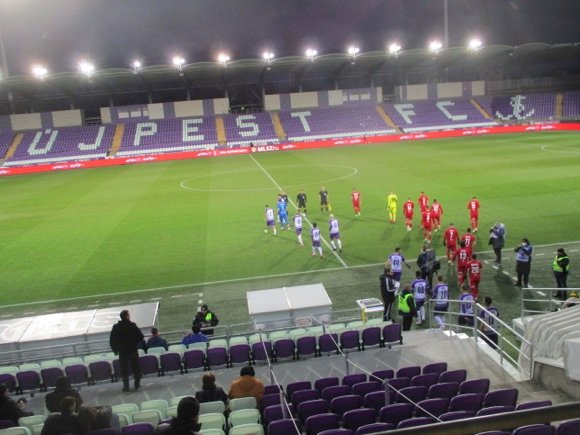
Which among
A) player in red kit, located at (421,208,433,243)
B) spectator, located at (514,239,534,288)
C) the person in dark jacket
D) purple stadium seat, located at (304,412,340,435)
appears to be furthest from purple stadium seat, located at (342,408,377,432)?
player in red kit, located at (421,208,433,243)

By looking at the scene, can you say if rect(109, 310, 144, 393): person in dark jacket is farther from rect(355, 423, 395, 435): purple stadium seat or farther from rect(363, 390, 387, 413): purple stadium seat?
rect(355, 423, 395, 435): purple stadium seat

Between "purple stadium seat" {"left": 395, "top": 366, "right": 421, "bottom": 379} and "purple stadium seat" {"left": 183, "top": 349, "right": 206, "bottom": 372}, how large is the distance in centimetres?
403

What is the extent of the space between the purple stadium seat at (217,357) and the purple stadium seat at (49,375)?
2745 millimetres

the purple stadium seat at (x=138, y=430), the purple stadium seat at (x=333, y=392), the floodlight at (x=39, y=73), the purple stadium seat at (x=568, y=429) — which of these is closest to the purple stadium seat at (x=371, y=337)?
the purple stadium seat at (x=333, y=392)

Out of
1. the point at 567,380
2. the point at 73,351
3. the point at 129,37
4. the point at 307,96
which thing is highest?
the point at 129,37

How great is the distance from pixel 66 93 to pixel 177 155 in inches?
819

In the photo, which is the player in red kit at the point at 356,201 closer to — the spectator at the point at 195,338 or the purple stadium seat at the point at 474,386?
the spectator at the point at 195,338

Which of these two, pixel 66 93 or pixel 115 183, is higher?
pixel 66 93

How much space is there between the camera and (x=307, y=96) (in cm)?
7169

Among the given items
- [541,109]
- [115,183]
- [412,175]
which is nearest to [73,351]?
[412,175]

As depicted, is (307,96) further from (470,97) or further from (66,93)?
(66,93)

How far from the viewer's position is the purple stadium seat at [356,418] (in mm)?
6266

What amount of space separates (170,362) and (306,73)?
2547 inches

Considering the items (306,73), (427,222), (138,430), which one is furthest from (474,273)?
(306,73)
